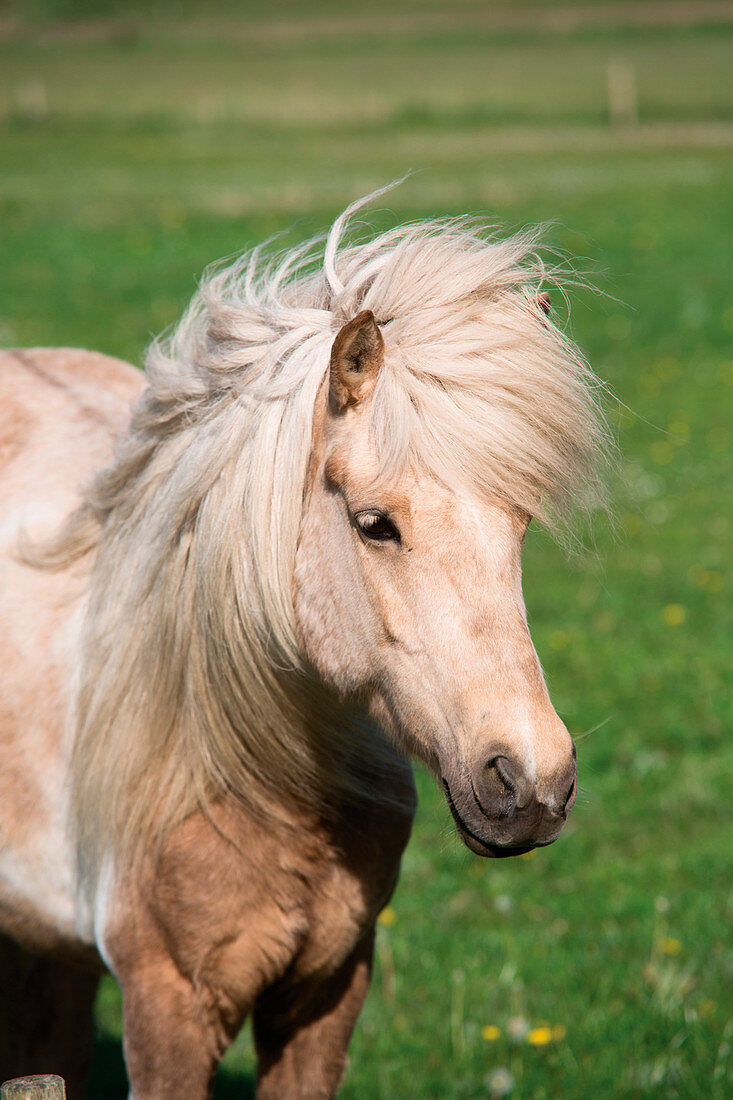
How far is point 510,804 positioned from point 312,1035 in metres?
1.03

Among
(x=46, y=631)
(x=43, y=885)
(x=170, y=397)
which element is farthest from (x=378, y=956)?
(x=170, y=397)

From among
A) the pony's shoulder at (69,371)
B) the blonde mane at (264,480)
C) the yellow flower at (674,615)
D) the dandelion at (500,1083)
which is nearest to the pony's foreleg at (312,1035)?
the blonde mane at (264,480)

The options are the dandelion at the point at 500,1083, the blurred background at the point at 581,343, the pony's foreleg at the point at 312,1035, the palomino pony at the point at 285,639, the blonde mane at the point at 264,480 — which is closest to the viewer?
the palomino pony at the point at 285,639

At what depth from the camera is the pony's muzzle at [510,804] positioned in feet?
5.64

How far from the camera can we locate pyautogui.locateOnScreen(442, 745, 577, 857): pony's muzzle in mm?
1718

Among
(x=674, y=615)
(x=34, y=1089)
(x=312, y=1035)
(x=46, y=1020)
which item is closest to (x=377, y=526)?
(x=34, y=1089)

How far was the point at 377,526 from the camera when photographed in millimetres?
1907

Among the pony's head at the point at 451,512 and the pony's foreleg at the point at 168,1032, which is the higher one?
the pony's head at the point at 451,512

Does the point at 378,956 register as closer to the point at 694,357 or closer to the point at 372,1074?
the point at 372,1074

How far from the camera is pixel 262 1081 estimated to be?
2.50 meters

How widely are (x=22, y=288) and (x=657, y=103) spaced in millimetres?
21139

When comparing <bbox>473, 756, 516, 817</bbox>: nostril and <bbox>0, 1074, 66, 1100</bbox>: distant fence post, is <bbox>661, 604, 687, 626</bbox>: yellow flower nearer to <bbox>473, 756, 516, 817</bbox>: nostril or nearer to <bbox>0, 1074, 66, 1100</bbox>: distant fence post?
<bbox>473, 756, 516, 817</bbox>: nostril

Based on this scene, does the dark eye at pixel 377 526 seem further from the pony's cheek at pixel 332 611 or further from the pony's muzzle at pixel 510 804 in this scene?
the pony's muzzle at pixel 510 804

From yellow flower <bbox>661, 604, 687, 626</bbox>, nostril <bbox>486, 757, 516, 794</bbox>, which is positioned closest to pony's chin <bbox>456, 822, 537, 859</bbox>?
nostril <bbox>486, 757, 516, 794</bbox>
